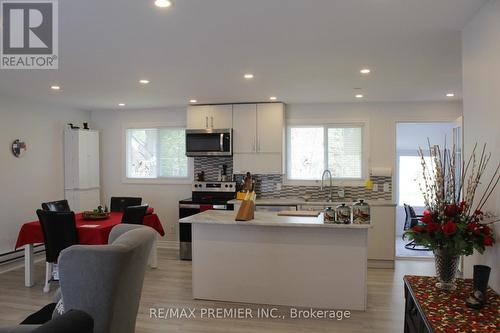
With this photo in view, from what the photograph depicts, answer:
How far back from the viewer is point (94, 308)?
220cm

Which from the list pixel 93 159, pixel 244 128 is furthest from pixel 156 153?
pixel 244 128

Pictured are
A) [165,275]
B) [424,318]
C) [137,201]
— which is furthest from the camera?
[137,201]

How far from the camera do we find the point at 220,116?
6242 mm

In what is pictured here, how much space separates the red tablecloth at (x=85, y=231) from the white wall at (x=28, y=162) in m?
1.10

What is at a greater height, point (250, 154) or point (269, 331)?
point (250, 154)

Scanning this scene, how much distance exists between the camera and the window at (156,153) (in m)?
6.91

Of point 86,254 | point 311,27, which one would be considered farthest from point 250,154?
point 86,254

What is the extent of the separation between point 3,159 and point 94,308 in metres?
4.29

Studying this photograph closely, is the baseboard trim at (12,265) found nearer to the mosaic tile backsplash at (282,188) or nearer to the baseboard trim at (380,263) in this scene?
the mosaic tile backsplash at (282,188)

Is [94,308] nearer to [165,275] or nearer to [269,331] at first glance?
[269,331]

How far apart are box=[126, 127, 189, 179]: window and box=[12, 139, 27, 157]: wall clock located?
5.75 feet

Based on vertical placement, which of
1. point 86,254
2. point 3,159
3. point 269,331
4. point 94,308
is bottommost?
point 269,331

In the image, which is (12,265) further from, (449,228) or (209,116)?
(449,228)

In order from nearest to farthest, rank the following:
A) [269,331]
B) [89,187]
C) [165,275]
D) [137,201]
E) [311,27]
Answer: [311,27] → [269,331] → [165,275] → [137,201] → [89,187]
